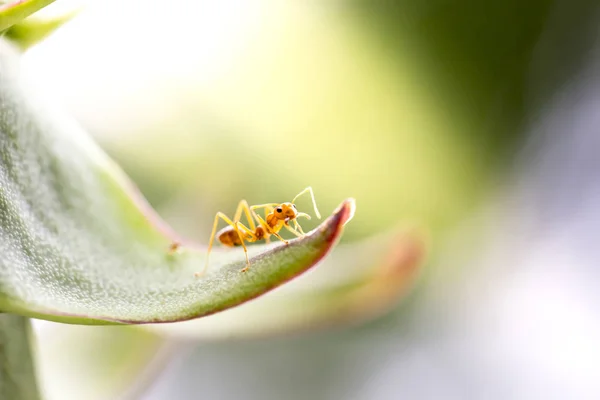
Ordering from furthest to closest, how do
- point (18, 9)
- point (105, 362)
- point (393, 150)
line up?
point (393, 150)
point (105, 362)
point (18, 9)

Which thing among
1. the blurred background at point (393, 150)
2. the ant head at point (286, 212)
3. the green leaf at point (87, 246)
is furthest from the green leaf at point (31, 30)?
the blurred background at point (393, 150)

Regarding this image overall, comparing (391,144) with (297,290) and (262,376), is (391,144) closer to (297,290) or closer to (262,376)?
(262,376)

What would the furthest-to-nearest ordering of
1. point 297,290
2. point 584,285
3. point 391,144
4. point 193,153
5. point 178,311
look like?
point 584,285, point 391,144, point 193,153, point 297,290, point 178,311

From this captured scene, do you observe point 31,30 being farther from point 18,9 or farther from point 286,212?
point 286,212

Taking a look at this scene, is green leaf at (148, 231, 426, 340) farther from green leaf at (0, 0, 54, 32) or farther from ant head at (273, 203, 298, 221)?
green leaf at (0, 0, 54, 32)

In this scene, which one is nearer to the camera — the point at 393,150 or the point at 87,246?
the point at 87,246

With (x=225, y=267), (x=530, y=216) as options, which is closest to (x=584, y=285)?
(x=530, y=216)

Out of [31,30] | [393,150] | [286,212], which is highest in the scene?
[31,30]

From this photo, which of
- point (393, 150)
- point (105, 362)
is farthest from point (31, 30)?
point (393, 150)
